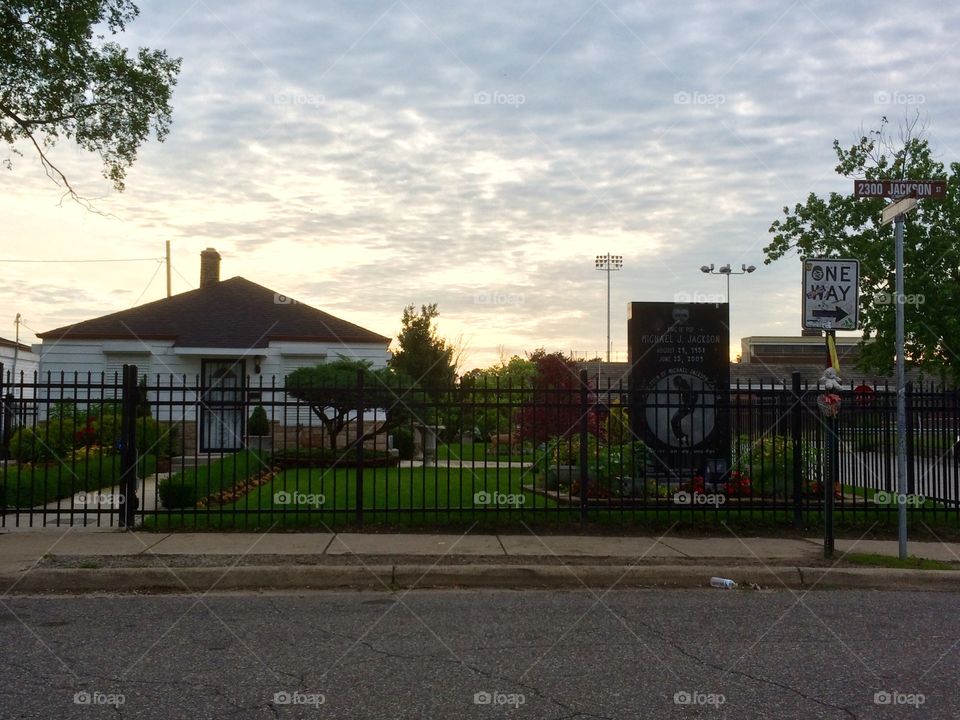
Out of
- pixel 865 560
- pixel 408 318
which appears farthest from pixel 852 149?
pixel 865 560

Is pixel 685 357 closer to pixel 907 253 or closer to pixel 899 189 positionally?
pixel 899 189

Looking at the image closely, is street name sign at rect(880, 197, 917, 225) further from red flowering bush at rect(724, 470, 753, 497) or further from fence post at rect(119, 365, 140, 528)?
fence post at rect(119, 365, 140, 528)

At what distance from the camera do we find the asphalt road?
515 centimetres

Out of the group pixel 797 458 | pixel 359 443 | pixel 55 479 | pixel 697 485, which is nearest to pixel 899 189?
pixel 797 458

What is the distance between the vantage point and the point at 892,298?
109ft

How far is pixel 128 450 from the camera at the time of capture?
10.6 metres

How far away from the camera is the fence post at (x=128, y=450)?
35.0ft

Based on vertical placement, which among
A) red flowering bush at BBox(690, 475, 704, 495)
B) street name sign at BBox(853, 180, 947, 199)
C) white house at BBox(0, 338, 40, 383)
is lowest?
red flowering bush at BBox(690, 475, 704, 495)

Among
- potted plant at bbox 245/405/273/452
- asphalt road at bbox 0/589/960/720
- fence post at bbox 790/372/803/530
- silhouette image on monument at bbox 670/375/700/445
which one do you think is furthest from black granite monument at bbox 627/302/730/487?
potted plant at bbox 245/405/273/452

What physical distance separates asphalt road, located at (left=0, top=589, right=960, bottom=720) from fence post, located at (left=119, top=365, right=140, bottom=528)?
282 cm

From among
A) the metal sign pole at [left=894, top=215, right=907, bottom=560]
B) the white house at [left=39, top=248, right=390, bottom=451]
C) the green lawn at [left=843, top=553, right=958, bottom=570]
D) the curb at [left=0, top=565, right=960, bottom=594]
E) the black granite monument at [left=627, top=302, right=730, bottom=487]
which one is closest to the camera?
the curb at [left=0, top=565, right=960, bottom=594]

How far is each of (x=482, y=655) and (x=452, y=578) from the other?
2.55m

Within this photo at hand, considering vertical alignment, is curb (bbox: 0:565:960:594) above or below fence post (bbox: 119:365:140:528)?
below

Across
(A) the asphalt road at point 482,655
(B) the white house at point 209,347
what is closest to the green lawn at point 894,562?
(A) the asphalt road at point 482,655
